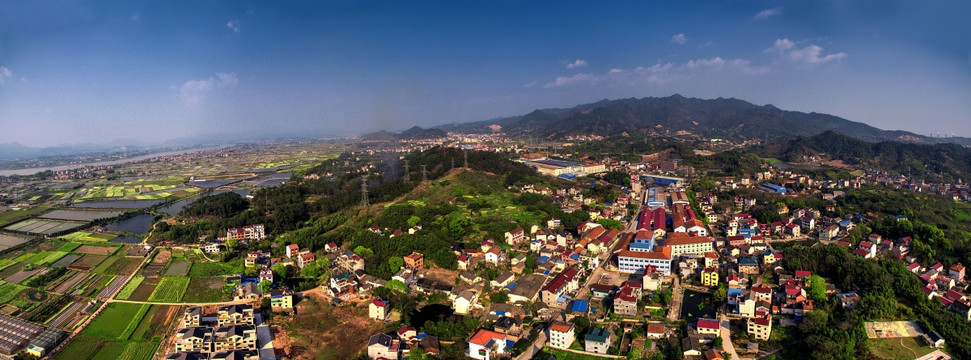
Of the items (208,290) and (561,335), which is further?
(208,290)

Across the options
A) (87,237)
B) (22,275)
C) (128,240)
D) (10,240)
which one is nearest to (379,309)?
(22,275)

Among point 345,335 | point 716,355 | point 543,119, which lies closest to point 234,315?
point 345,335

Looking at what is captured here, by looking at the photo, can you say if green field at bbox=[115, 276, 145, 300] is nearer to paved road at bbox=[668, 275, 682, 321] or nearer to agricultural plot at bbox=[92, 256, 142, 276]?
agricultural plot at bbox=[92, 256, 142, 276]

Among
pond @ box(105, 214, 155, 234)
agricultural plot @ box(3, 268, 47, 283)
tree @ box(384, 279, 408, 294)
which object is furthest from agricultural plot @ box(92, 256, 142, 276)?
tree @ box(384, 279, 408, 294)

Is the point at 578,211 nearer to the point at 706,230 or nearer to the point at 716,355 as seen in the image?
the point at 706,230

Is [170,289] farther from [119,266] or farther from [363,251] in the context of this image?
[363,251]

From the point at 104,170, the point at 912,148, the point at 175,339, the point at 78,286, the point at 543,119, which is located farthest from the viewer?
the point at 543,119
